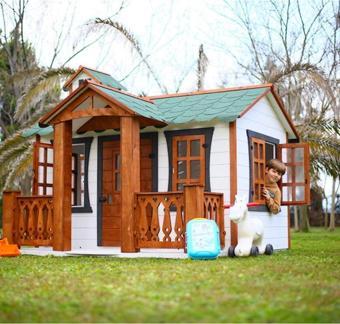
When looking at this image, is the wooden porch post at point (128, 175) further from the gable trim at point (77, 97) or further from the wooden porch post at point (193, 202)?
the wooden porch post at point (193, 202)

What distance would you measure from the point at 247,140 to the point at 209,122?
0.83 m

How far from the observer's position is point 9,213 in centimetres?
1276

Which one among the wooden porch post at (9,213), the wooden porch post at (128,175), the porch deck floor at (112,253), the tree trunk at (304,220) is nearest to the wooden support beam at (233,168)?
the porch deck floor at (112,253)

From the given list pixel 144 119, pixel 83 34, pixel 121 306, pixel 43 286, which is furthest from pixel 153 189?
pixel 83 34

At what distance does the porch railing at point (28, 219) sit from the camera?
40.7 feet

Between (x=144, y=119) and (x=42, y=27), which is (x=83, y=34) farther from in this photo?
(x=144, y=119)

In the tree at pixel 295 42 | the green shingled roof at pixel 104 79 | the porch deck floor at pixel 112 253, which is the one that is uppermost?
the tree at pixel 295 42

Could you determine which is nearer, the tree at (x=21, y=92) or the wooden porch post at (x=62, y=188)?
the wooden porch post at (x=62, y=188)

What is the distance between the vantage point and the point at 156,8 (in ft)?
75.8

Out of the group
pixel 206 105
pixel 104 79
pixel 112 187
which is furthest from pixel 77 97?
pixel 104 79

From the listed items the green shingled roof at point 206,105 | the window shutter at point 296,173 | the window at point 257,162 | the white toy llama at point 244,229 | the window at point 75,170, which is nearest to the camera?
the white toy llama at point 244,229

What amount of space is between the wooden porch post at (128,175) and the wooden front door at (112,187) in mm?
1276

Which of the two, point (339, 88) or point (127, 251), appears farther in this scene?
point (339, 88)

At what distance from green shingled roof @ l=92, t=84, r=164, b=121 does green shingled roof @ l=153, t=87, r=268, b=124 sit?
23 centimetres
